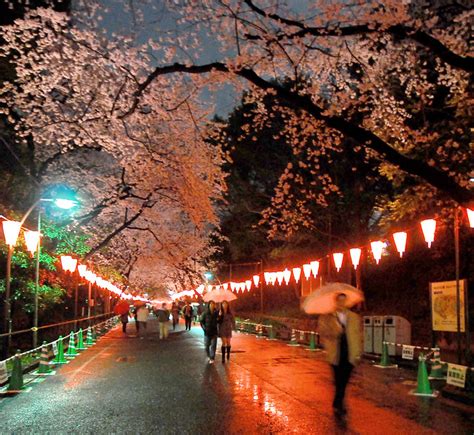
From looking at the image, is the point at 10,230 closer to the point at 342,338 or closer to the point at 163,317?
the point at 342,338

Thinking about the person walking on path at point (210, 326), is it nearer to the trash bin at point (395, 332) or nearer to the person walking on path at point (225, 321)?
the person walking on path at point (225, 321)

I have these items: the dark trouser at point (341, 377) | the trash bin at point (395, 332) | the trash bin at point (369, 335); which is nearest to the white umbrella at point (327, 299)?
the dark trouser at point (341, 377)

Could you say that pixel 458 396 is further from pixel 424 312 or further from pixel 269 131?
pixel 269 131

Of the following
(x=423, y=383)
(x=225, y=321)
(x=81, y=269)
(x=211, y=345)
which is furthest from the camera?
(x=81, y=269)

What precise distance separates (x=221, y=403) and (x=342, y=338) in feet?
8.65

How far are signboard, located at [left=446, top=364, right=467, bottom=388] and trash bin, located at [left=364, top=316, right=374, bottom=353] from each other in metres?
8.22

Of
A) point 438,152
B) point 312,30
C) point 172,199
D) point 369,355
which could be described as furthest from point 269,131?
point 312,30

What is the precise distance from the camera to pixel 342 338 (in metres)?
9.24

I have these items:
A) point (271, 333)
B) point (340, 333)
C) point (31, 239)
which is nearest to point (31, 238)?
point (31, 239)

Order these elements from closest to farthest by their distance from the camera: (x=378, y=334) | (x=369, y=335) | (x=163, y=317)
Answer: (x=378, y=334), (x=369, y=335), (x=163, y=317)

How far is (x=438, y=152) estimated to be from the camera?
49.6ft

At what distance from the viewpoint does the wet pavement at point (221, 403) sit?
843 cm

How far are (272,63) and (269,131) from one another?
22059 mm

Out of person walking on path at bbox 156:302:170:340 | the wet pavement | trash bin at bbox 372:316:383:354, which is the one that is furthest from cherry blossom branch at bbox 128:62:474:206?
person walking on path at bbox 156:302:170:340
